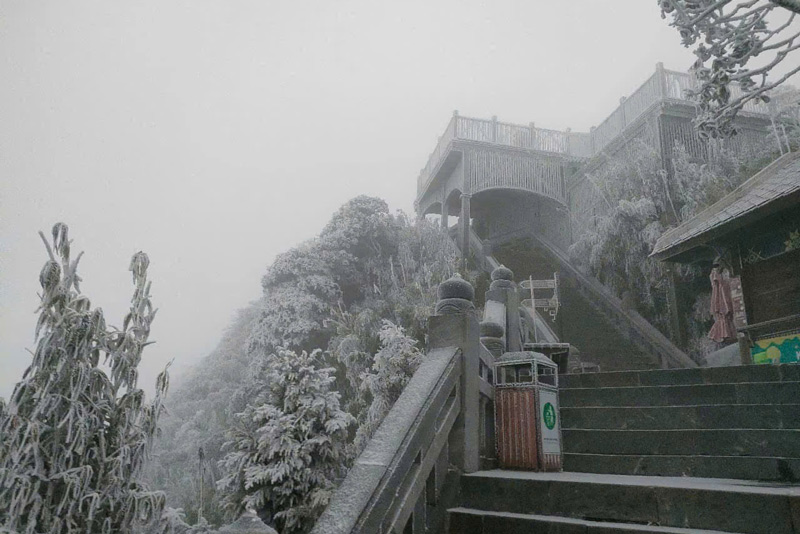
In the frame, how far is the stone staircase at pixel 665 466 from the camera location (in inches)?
111

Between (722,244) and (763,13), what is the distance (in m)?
5.12

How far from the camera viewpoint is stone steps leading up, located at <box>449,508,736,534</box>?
9.16ft

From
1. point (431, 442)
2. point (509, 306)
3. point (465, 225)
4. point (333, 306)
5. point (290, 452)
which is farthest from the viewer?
point (465, 225)

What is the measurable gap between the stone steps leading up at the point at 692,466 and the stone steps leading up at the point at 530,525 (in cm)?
109

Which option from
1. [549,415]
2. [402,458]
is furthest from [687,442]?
[402,458]

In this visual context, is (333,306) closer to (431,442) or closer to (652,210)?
(652,210)

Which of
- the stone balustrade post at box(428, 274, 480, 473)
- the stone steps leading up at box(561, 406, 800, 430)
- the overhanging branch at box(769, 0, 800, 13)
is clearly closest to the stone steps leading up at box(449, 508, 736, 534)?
the stone balustrade post at box(428, 274, 480, 473)

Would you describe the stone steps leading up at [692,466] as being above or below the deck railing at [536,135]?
below

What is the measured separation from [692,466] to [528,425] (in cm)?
120

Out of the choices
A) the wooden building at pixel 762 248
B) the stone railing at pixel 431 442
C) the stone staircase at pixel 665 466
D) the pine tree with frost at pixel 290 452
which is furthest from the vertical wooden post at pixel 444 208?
the stone railing at pixel 431 442

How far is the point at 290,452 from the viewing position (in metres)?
7.96

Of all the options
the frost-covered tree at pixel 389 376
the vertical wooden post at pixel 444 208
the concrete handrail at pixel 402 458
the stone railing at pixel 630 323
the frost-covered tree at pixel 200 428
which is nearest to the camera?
the concrete handrail at pixel 402 458

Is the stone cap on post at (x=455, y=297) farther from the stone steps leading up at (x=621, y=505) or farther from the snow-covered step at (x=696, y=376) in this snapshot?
the snow-covered step at (x=696, y=376)

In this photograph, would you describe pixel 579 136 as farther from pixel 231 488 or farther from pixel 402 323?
pixel 231 488
